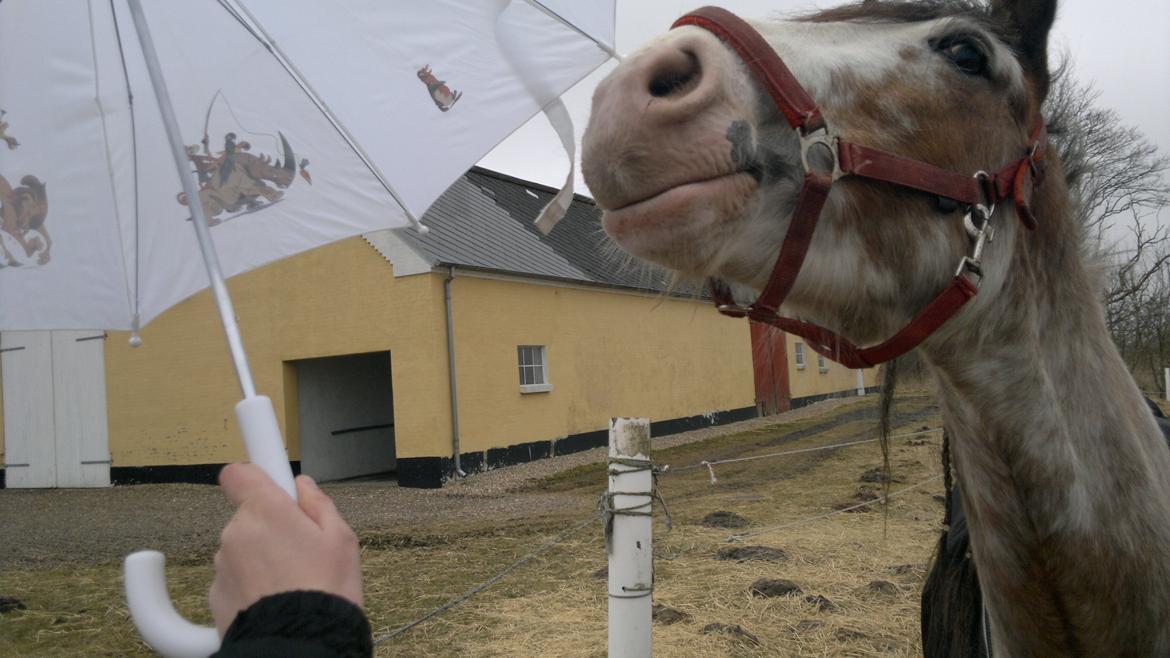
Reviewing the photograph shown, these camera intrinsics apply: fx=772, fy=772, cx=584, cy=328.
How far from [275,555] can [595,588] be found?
471 cm

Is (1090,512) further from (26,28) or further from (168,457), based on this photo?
(168,457)

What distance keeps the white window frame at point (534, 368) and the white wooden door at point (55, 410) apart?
8.06 m

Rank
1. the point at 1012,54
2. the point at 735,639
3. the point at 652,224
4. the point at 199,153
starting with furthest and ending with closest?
the point at 735,639 < the point at 199,153 < the point at 1012,54 < the point at 652,224

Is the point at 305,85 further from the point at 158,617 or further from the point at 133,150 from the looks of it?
the point at 158,617

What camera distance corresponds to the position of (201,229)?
1681 millimetres

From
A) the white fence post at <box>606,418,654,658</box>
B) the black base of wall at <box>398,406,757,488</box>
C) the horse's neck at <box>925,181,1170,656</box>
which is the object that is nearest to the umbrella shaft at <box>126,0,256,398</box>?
the horse's neck at <box>925,181,1170,656</box>

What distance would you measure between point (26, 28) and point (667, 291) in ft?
6.93

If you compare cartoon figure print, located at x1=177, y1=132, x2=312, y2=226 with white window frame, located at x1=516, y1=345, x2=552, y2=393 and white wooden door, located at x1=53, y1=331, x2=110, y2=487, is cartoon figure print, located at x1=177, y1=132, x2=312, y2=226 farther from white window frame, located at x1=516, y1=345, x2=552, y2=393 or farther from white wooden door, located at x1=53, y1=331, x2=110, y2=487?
white wooden door, located at x1=53, y1=331, x2=110, y2=487

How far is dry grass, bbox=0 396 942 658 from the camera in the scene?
4.20m

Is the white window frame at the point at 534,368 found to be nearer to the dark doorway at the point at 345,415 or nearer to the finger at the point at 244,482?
the dark doorway at the point at 345,415

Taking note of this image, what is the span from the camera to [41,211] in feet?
7.72

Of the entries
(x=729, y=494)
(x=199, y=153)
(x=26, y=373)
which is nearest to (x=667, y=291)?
(x=199, y=153)

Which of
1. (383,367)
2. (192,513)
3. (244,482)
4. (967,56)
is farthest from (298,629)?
(383,367)

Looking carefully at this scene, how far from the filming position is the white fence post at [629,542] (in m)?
3.08
